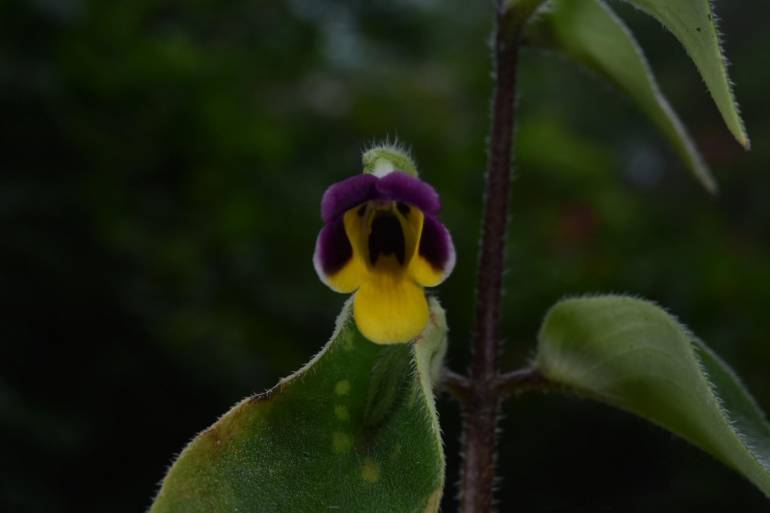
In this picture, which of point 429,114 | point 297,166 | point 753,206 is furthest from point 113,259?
point 753,206

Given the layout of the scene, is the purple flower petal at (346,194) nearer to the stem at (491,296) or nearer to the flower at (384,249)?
the flower at (384,249)

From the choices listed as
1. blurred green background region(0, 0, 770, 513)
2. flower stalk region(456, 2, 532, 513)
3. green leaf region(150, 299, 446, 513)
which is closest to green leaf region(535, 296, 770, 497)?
flower stalk region(456, 2, 532, 513)

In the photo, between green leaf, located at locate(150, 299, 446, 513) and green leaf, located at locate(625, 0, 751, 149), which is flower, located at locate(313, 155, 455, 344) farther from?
green leaf, located at locate(625, 0, 751, 149)

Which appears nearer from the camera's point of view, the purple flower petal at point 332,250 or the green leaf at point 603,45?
the purple flower petal at point 332,250

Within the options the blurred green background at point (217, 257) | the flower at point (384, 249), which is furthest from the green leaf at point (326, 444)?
the blurred green background at point (217, 257)

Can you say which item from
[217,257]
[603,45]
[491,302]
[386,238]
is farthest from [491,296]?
[217,257]

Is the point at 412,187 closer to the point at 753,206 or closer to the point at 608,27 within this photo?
the point at 608,27

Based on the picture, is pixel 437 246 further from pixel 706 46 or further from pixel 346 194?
pixel 706 46
